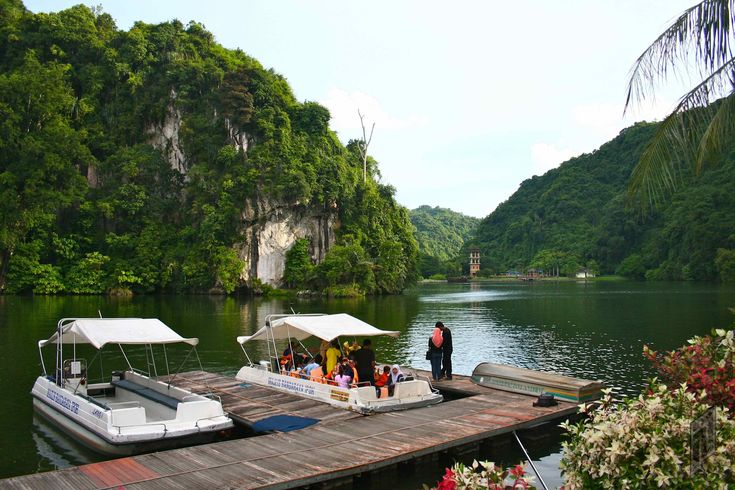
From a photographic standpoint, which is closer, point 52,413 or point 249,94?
point 52,413

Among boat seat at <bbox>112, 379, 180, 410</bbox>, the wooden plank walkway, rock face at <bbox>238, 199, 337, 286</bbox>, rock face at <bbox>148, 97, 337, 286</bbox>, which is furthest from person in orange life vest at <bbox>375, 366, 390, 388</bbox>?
rock face at <bbox>238, 199, 337, 286</bbox>

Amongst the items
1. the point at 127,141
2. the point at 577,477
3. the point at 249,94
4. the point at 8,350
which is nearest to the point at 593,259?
the point at 249,94

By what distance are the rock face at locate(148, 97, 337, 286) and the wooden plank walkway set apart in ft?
169

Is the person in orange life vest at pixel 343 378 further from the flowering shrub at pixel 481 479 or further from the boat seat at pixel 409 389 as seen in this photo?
the flowering shrub at pixel 481 479

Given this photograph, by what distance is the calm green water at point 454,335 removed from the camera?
1420 cm

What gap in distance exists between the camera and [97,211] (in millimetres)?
72125

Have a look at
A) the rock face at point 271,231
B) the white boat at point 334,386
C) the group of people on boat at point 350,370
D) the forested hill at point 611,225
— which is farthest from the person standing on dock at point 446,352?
the forested hill at point 611,225

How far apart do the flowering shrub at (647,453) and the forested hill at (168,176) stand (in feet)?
202

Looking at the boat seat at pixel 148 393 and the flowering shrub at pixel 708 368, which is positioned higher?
the flowering shrub at pixel 708 368

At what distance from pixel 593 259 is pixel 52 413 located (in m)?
141

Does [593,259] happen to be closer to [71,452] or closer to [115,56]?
[115,56]

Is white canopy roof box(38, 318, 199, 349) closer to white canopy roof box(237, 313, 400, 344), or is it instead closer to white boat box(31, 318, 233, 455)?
white boat box(31, 318, 233, 455)

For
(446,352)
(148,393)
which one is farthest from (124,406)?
(446,352)

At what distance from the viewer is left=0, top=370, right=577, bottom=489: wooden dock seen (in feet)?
31.2
